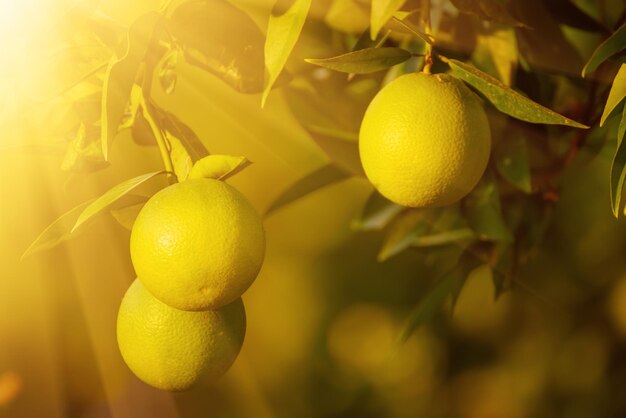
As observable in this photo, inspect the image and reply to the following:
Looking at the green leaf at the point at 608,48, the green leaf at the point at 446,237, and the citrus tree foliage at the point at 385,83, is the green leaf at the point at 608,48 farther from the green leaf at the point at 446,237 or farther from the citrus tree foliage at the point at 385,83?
the green leaf at the point at 446,237

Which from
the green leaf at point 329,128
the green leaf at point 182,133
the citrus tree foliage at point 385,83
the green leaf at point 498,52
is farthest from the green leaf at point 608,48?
the green leaf at point 329,128

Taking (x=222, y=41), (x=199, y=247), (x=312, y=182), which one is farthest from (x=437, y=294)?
(x=199, y=247)

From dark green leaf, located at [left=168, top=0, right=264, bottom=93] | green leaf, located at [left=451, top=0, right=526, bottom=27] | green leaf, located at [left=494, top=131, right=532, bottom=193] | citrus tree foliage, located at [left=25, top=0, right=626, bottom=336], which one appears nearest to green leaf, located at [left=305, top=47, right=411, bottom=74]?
citrus tree foliage, located at [left=25, top=0, right=626, bottom=336]

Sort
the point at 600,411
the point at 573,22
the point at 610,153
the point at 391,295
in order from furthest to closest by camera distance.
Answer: the point at 391,295
the point at 600,411
the point at 610,153
the point at 573,22

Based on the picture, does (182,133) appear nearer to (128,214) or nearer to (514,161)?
(128,214)

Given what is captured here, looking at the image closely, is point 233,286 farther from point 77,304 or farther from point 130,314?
point 77,304

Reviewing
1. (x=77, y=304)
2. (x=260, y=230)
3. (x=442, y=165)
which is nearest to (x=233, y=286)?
(x=260, y=230)
